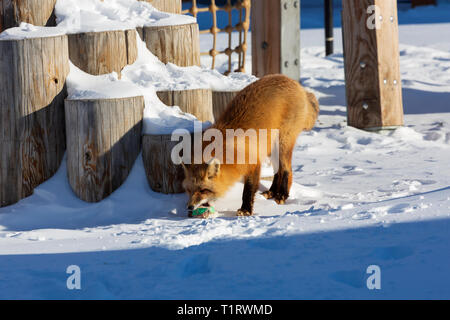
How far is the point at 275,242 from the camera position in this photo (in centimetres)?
338

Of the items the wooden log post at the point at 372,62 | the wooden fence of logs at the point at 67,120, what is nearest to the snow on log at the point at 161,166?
the wooden fence of logs at the point at 67,120

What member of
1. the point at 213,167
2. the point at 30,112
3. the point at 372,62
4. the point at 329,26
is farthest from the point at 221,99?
the point at 329,26

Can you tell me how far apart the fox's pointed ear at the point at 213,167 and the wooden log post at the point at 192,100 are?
2.38ft

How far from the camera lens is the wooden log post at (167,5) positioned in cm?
543

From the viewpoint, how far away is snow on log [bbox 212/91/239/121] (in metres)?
5.18

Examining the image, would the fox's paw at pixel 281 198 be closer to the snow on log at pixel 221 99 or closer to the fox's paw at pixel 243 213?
the fox's paw at pixel 243 213

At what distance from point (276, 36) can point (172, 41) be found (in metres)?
2.33

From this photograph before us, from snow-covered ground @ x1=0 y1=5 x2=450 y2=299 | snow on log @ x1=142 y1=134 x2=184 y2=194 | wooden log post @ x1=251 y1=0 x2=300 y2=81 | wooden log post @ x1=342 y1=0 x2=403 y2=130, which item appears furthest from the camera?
wooden log post @ x1=251 y1=0 x2=300 y2=81

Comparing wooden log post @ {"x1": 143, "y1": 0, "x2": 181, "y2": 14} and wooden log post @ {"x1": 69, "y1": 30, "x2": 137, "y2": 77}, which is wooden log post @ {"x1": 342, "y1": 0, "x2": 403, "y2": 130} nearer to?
wooden log post @ {"x1": 143, "y1": 0, "x2": 181, "y2": 14}

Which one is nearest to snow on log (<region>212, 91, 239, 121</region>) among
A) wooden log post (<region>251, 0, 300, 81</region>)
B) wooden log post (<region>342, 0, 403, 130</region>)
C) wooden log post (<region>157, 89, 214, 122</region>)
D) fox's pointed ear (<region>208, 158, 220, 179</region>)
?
wooden log post (<region>157, 89, 214, 122</region>)

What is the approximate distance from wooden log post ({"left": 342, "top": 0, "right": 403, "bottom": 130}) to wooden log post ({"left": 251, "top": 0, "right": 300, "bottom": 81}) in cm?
65

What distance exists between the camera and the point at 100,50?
473cm

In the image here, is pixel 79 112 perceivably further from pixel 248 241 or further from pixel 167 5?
pixel 248 241
